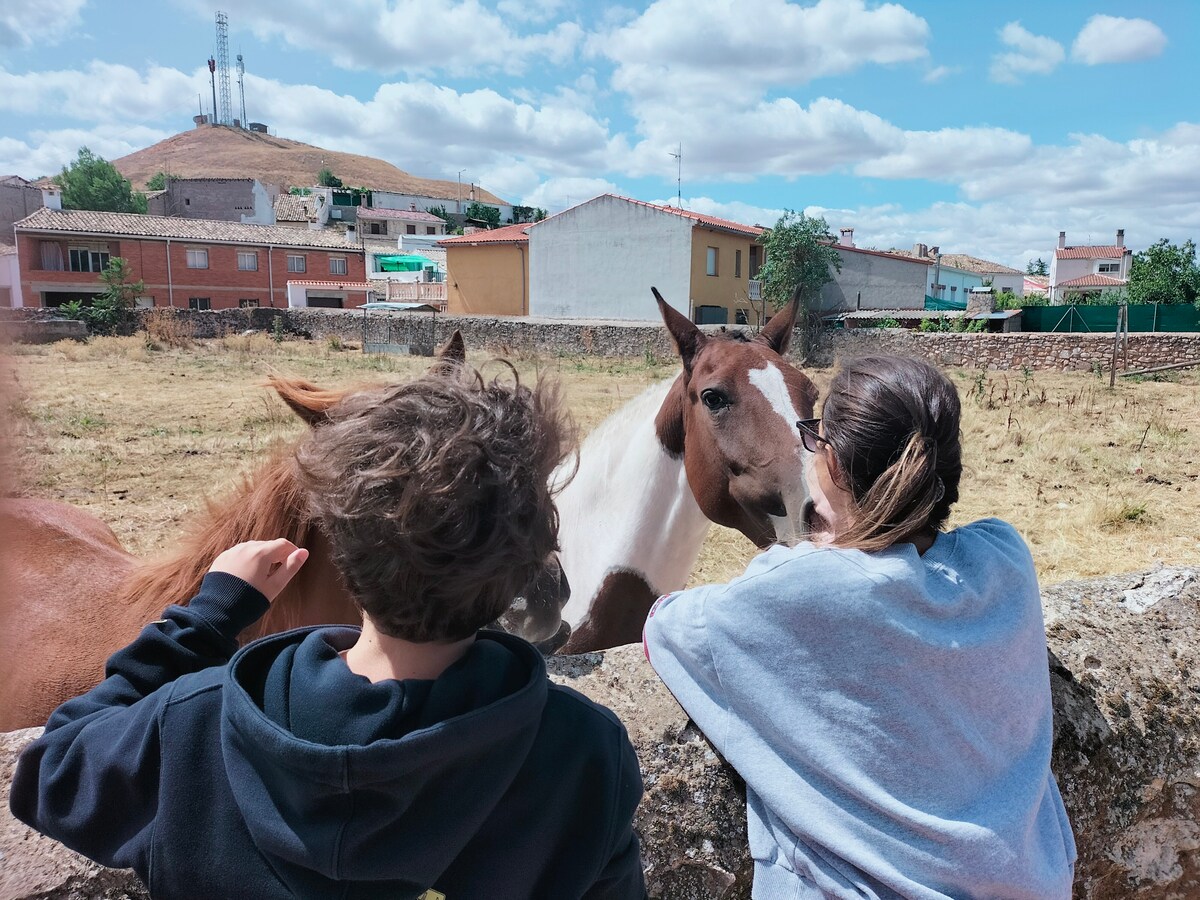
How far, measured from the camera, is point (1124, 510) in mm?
6957

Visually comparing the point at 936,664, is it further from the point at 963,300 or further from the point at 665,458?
the point at 963,300

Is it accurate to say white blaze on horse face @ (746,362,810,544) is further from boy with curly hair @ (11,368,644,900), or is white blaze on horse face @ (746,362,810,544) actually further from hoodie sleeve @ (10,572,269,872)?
hoodie sleeve @ (10,572,269,872)

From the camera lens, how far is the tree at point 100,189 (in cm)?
5812

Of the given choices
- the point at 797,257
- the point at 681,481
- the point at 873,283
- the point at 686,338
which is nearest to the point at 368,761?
the point at 681,481

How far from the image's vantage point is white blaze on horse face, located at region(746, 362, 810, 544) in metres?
2.56

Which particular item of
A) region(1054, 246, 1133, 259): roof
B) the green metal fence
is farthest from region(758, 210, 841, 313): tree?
region(1054, 246, 1133, 259): roof

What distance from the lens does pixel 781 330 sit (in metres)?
3.37

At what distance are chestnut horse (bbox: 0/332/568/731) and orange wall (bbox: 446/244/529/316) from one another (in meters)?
34.5

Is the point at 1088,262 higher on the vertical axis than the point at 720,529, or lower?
higher

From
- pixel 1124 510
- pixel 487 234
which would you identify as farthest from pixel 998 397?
pixel 487 234

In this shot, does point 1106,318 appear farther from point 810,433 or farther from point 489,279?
point 810,433

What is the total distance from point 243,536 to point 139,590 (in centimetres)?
47

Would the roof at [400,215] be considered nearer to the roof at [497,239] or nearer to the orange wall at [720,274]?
the roof at [497,239]

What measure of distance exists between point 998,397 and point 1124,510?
7225 mm
